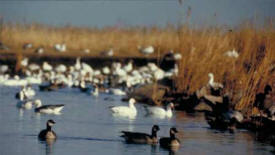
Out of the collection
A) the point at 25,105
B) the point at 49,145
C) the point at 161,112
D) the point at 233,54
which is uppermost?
the point at 233,54

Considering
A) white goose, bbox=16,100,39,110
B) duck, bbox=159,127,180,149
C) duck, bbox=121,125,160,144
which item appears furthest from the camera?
white goose, bbox=16,100,39,110

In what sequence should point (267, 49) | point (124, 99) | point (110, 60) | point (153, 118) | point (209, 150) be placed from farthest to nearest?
1. point (110, 60)
2. point (124, 99)
3. point (153, 118)
4. point (267, 49)
5. point (209, 150)

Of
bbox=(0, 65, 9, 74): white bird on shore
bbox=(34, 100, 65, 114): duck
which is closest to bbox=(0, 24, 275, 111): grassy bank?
bbox=(34, 100, 65, 114): duck

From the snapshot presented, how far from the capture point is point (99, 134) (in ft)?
56.7

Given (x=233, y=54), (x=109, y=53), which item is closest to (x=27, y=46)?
(x=109, y=53)

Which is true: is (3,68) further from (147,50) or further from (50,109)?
→ (50,109)

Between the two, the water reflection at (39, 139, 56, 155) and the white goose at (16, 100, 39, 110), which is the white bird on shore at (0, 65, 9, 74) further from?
the water reflection at (39, 139, 56, 155)

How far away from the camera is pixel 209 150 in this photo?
15.4m

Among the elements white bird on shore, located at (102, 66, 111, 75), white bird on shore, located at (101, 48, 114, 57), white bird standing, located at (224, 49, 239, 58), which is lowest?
white bird standing, located at (224, 49, 239, 58)

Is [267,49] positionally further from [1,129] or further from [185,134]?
[1,129]

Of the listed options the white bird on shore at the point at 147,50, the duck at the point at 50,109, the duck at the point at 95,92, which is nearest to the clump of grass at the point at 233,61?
the duck at the point at 50,109

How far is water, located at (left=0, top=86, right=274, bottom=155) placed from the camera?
15.3 m

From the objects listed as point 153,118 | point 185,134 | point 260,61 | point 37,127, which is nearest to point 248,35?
point 260,61

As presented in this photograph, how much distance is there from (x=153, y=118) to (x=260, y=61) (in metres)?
3.24
